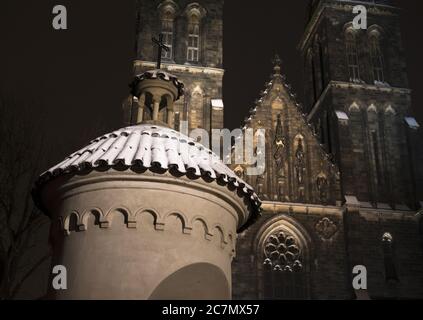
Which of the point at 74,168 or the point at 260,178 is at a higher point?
the point at 260,178

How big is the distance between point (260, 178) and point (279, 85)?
5.24 m

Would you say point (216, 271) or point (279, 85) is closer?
point (216, 271)

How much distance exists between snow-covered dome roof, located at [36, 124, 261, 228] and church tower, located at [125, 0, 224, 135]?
16525 millimetres

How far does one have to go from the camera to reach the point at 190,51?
28.9m

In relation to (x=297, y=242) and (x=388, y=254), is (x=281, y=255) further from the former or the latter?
(x=388, y=254)

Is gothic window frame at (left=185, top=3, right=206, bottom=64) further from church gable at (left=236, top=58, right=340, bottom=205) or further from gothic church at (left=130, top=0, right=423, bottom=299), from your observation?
church gable at (left=236, top=58, right=340, bottom=205)

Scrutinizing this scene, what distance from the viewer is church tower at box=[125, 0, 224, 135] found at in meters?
27.1

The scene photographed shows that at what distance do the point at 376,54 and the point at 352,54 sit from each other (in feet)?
4.40
